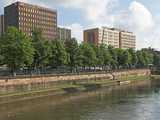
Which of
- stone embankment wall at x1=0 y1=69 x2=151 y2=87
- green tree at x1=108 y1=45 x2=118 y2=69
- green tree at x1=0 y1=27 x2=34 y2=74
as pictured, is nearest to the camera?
stone embankment wall at x1=0 y1=69 x2=151 y2=87

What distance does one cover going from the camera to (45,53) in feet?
294

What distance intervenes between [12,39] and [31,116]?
3276 centimetres

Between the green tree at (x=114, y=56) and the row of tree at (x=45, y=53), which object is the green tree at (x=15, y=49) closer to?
the row of tree at (x=45, y=53)

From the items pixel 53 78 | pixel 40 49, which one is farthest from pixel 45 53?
pixel 53 78

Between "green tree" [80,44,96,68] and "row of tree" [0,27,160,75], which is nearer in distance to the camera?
"row of tree" [0,27,160,75]

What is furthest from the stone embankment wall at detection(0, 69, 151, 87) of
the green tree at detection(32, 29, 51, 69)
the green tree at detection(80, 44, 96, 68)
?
the green tree at detection(32, 29, 51, 69)

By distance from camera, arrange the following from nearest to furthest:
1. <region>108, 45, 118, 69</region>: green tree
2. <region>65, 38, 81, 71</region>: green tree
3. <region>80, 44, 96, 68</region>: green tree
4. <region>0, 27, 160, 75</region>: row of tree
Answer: <region>0, 27, 160, 75</region>: row of tree
<region>65, 38, 81, 71</region>: green tree
<region>80, 44, 96, 68</region>: green tree
<region>108, 45, 118, 69</region>: green tree

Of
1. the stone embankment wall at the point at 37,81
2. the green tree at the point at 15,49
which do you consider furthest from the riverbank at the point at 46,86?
the green tree at the point at 15,49

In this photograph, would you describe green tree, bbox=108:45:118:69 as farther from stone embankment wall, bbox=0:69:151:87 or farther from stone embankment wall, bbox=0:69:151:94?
stone embankment wall, bbox=0:69:151:94

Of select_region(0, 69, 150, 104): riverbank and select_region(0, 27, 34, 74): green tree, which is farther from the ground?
select_region(0, 27, 34, 74): green tree

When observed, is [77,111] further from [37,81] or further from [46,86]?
[46,86]

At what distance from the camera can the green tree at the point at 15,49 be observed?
77125mm

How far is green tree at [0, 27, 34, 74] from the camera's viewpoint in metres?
77.1

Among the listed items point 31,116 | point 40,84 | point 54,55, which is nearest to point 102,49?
point 54,55
